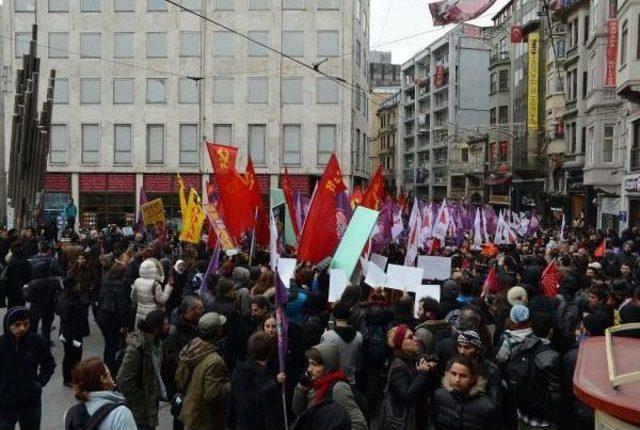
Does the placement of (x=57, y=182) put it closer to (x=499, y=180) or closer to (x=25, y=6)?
(x=25, y=6)

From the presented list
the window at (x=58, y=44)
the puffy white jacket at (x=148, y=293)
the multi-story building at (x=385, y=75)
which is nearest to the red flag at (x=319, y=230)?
the puffy white jacket at (x=148, y=293)

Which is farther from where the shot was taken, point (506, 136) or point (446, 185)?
point (446, 185)

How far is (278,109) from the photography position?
39.5m

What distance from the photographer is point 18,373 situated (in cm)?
584

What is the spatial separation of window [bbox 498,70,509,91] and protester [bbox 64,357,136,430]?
190 feet

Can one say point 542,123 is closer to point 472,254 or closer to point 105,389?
point 472,254

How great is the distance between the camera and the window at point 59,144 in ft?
130

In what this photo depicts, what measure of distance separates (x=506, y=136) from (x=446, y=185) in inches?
716

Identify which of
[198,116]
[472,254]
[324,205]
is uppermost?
[198,116]

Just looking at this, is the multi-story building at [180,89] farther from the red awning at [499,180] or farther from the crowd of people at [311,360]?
the crowd of people at [311,360]

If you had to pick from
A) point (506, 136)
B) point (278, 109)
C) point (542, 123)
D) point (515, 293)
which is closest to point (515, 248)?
point (515, 293)

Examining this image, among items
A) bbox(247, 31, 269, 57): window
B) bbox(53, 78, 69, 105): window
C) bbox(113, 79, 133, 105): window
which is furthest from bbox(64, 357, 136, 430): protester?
bbox(53, 78, 69, 105): window

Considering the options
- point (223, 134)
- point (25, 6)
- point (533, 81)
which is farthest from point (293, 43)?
point (533, 81)

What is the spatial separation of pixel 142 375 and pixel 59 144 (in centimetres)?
3654
